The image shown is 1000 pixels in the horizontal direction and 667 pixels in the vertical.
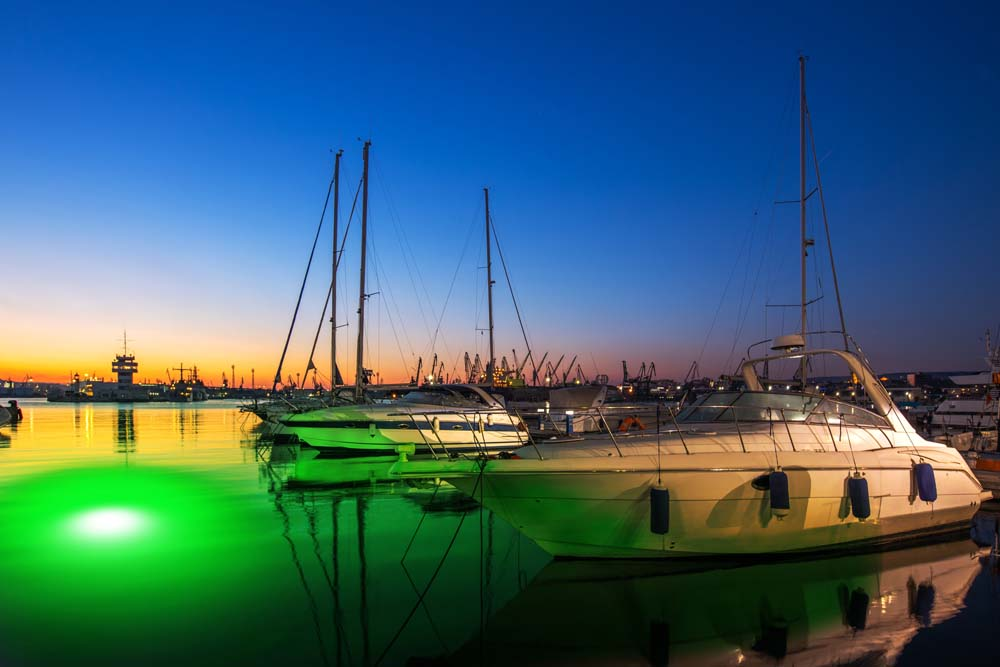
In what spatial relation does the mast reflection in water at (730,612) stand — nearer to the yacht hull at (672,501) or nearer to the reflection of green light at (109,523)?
the yacht hull at (672,501)

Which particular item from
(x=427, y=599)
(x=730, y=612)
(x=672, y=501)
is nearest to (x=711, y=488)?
(x=672, y=501)

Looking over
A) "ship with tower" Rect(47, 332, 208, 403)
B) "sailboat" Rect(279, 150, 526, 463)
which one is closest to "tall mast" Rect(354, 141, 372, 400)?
"sailboat" Rect(279, 150, 526, 463)

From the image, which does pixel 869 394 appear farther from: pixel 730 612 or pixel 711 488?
pixel 730 612

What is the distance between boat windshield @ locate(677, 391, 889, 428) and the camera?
10461 millimetres

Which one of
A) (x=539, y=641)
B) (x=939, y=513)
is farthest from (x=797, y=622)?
(x=939, y=513)

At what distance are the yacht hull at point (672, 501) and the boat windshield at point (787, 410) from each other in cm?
114

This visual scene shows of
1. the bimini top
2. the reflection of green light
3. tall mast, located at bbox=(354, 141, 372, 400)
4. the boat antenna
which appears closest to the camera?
the bimini top

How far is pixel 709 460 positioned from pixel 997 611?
375 centimetres

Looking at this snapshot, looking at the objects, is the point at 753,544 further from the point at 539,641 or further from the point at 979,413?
the point at 979,413

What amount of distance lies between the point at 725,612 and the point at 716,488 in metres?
1.81

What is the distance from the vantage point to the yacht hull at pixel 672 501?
8.47m

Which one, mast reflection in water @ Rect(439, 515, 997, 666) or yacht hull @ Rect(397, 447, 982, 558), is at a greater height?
yacht hull @ Rect(397, 447, 982, 558)

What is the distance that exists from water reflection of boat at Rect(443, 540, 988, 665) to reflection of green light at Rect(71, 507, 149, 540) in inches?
322

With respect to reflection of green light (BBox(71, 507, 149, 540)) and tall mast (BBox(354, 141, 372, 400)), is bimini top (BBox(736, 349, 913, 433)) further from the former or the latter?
tall mast (BBox(354, 141, 372, 400))
